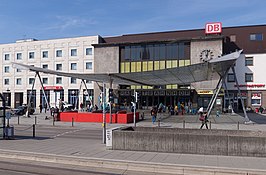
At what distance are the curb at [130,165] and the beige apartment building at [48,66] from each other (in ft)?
171

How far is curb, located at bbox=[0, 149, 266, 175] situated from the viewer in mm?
9273

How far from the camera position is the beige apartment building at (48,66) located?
2628 inches

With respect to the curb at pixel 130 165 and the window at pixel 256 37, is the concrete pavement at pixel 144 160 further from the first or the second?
the window at pixel 256 37

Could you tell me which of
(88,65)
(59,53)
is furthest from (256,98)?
(59,53)

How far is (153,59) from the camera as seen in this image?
57.0 m

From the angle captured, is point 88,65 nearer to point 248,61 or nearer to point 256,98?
point 248,61

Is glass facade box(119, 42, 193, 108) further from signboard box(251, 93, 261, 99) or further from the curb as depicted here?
the curb

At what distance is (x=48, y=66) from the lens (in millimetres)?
70375

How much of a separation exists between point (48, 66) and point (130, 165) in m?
63.6

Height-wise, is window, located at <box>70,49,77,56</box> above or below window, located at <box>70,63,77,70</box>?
above

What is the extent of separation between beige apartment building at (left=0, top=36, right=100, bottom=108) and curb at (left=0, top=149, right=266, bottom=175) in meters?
52.0

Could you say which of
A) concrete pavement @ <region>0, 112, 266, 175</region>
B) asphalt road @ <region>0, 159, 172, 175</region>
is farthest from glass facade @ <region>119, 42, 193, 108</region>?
asphalt road @ <region>0, 159, 172, 175</region>

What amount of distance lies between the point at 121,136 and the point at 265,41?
53063 millimetres

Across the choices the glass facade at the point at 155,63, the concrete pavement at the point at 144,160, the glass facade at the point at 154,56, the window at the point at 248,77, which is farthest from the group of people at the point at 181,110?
the concrete pavement at the point at 144,160
